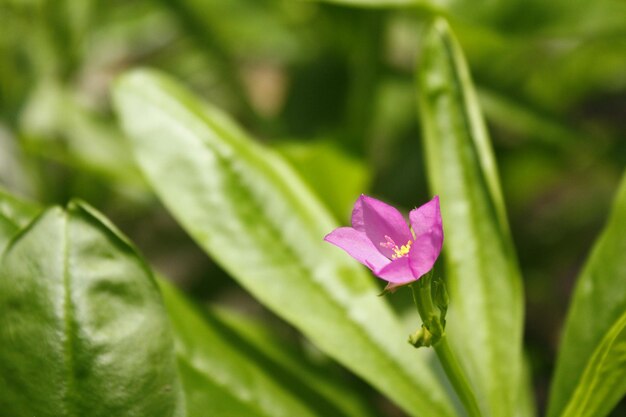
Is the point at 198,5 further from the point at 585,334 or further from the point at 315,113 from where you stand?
the point at 585,334

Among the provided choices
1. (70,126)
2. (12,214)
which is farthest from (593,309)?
(70,126)

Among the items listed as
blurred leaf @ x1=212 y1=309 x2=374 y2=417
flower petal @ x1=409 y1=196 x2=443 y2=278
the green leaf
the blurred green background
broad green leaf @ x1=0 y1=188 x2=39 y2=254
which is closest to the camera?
→ flower petal @ x1=409 y1=196 x2=443 y2=278

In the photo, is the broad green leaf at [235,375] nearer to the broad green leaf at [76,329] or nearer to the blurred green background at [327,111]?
the broad green leaf at [76,329]

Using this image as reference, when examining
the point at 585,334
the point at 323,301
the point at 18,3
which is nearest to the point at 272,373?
the point at 323,301

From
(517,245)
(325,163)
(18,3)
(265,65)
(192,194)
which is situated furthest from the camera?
(265,65)

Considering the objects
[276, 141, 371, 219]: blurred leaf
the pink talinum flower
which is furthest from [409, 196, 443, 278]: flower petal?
[276, 141, 371, 219]: blurred leaf

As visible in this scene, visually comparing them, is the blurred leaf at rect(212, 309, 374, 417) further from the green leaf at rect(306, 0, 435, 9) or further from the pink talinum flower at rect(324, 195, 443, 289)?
the green leaf at rect(306, 0, 435, 9)
